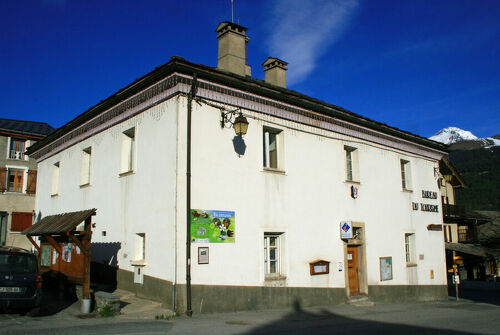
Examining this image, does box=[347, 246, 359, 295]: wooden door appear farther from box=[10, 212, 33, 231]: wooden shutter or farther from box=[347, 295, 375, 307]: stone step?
box=[10, 212, 33, 231]: wooden shutter

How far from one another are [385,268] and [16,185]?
23837 mm

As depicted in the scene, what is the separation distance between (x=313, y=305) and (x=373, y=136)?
757 centimetres

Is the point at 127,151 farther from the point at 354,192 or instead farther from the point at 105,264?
the point at 354,192

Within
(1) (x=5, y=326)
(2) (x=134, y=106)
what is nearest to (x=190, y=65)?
(2) (x=134, y=106)

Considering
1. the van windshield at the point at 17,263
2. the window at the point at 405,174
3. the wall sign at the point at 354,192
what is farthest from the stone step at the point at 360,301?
the van windshield at the point at 17,263

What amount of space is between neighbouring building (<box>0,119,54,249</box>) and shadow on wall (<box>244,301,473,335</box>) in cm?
2158

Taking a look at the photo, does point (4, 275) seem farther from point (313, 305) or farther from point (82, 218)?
point (313, 305)

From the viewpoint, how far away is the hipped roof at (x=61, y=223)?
11234 mm

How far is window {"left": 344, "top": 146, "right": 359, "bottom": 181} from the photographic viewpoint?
17.1m

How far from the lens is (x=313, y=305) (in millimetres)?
14234

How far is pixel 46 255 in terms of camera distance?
1485 cm

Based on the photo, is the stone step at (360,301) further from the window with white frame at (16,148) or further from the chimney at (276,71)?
the window with white frame at (16,148)

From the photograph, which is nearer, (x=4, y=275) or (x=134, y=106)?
(x=4, y=275)

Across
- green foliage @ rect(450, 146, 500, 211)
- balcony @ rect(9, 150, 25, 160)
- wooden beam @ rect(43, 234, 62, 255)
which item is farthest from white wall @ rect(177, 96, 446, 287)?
green foliage @ rect(450, 146, 500, 211)
